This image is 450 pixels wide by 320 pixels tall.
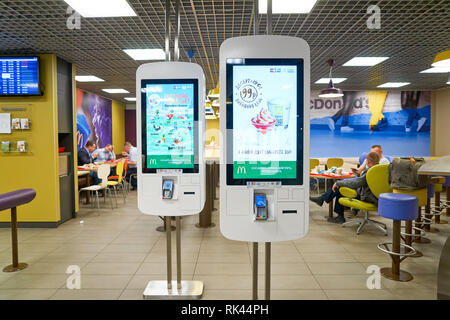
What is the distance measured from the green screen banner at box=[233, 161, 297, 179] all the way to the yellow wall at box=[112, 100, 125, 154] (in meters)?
11.0

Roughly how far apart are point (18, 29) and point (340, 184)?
5.46m

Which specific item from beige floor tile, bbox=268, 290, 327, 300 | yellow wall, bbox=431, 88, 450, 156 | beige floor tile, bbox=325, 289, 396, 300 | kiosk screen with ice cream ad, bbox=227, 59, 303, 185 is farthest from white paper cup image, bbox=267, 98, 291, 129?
yellow wall, bbox=431, 88, 450, 156

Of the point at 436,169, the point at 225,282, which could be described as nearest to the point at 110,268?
the point at 225,282

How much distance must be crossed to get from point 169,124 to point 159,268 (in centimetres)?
193

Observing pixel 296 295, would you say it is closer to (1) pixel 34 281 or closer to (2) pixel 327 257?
(2) pixel 327 257

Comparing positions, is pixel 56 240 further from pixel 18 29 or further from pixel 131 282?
pixel 18 29

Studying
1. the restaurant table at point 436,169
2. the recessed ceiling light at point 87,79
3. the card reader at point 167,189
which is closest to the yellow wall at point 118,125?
the recessed ceiling light at point 87,79

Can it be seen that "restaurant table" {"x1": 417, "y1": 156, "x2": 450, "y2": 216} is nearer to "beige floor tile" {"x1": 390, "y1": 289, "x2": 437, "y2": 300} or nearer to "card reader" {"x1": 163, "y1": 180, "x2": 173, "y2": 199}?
"beige floor tile" {"x1": 390, "y1": 289, "x2": 437, "y2": 300}

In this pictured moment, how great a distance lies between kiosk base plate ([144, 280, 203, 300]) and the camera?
2.73m

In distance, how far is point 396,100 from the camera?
1010cm

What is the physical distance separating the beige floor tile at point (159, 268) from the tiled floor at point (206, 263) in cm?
1

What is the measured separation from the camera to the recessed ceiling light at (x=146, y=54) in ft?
17.6

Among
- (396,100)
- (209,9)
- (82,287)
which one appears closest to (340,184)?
(209,9)

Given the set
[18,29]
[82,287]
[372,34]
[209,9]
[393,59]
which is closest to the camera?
[82,287]
